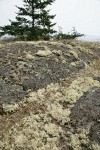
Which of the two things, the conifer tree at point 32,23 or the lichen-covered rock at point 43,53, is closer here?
the lichen-covered rock at point 43,53

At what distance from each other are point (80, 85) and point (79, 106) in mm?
1639

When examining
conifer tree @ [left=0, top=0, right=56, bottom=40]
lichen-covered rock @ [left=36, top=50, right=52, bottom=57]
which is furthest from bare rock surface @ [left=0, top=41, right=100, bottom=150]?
conifer tree @ [left=0, top=0, right=56, bottom=40]

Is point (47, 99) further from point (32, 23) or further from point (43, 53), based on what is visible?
point (32, 23)

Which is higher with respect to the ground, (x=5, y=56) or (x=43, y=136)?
(x=5, y=56)

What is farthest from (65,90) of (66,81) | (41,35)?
(41,35)

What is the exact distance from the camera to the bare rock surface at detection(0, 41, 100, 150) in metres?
8.73

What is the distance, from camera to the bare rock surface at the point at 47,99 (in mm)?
8734

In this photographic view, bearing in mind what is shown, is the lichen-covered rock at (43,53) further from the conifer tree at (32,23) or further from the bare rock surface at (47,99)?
the conifer tree at (32,23)

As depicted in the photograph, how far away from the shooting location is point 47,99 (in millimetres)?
10469

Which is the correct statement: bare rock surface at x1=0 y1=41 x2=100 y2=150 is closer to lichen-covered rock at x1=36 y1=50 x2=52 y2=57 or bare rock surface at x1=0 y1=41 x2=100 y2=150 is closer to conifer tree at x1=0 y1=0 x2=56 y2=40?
lichen-covered rock at x1=36 y1=50 x2=52 y2=57

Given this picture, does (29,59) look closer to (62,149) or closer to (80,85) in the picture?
(80,85)

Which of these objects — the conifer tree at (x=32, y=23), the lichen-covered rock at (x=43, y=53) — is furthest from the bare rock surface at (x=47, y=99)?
the conifer tree at (x=32, y=23)

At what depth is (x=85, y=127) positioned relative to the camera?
9188 mm

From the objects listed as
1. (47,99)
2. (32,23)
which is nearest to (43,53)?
(47,99)
